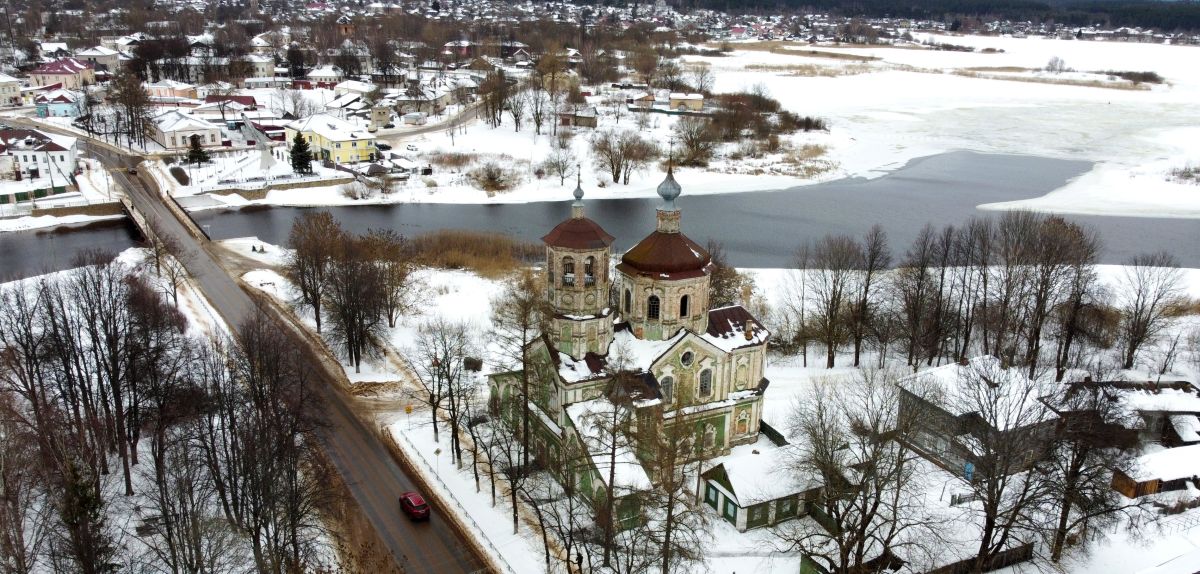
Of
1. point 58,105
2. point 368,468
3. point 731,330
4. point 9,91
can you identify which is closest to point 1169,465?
point 731,330

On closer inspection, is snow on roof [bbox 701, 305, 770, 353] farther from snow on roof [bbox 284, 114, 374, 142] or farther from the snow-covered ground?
snow on roof [bbox 284, 114, 374, 142]

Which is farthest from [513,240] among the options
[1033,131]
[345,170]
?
[1033,131]

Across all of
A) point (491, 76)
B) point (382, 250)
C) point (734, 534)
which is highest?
point (491, 76)

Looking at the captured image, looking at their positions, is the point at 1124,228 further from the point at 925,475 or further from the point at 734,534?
the point at 734,534

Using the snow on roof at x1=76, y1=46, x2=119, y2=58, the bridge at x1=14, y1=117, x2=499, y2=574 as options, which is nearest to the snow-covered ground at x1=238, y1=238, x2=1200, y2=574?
the bridge at x1=14, y1=117, x2=499, y2=574

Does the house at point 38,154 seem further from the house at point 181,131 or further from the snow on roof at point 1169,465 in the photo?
the snow on roof at point 1169,465

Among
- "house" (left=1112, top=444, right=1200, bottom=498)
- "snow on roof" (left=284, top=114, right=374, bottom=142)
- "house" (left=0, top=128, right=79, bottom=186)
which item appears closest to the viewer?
"house" (left=1112, top=444, right=1200, bottom=498)
